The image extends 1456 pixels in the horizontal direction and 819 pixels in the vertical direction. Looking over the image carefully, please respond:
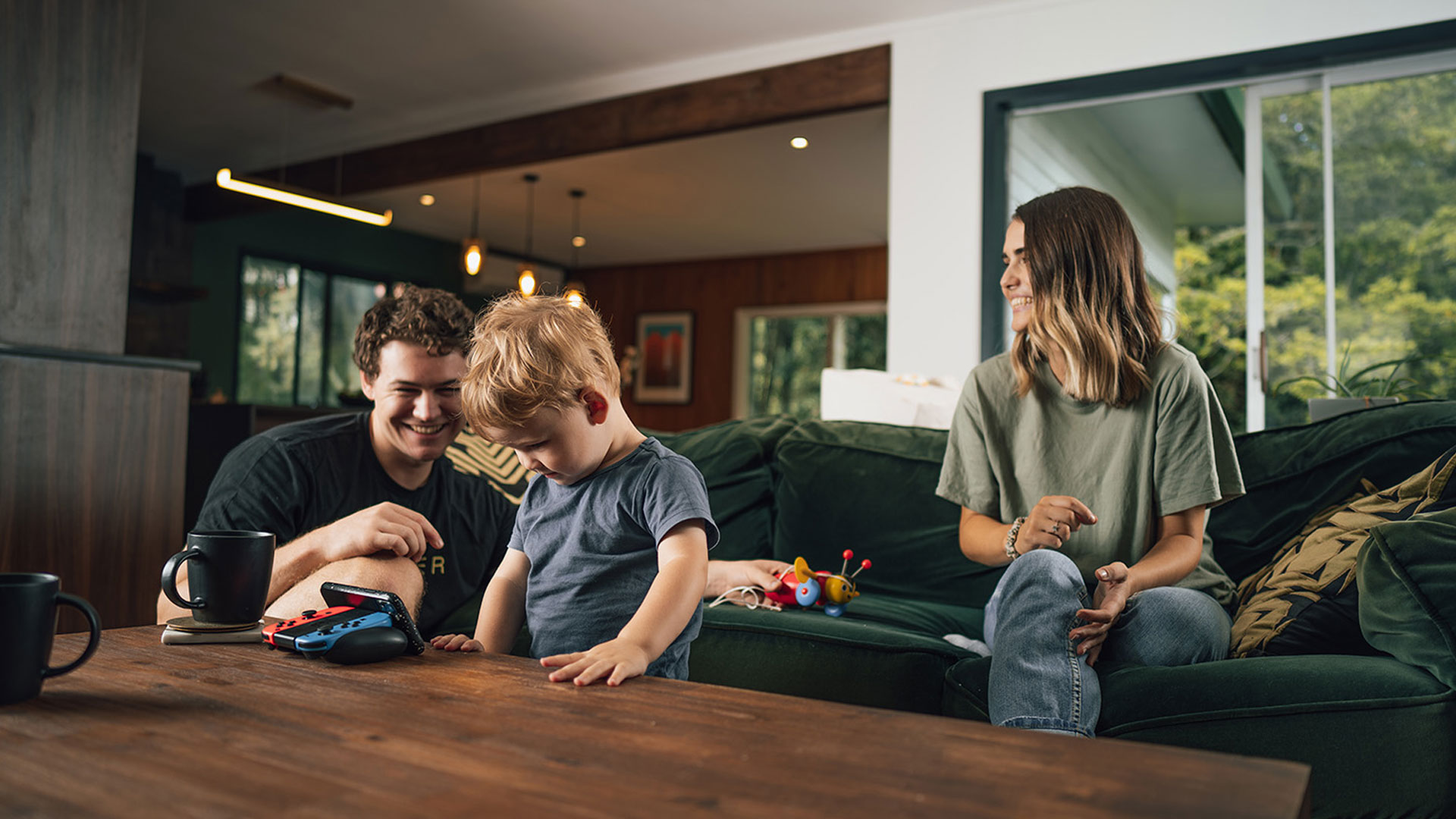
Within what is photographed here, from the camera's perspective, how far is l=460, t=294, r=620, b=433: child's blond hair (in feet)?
3.78

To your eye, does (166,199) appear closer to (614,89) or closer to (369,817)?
(614,89)

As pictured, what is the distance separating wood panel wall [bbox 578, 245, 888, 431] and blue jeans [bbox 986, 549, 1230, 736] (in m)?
6.96

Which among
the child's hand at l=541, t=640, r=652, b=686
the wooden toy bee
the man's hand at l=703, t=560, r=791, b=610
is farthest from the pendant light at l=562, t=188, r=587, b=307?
the child's hand at l=541, t=640, r=652, b=686

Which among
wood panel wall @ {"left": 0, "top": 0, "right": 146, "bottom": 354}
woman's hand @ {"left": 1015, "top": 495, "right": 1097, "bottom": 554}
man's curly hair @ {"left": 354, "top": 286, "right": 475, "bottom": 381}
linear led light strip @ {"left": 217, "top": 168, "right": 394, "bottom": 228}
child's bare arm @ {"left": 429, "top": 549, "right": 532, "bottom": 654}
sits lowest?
child's bare arm @ {"left": 429, "top": 549, "right": 532, "bottom": 654}

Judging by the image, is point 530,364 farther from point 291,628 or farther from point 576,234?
point 576,234

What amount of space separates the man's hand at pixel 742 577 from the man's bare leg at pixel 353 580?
746mm

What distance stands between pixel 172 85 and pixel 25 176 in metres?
3.21

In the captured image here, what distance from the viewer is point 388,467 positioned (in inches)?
66.4

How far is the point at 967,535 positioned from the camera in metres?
1.68

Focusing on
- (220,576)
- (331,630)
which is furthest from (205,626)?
(331,630)

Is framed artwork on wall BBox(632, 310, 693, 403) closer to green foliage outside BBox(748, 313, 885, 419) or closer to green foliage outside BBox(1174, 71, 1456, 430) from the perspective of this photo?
green foliage outside BBox(748, 313, 885, 419)

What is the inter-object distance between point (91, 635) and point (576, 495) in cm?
60

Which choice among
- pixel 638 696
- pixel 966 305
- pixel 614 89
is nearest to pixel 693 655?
pixel 638 696

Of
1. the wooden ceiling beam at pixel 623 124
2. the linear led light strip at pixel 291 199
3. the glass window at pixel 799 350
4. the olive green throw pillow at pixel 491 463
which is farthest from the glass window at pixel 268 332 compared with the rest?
the olive green throw pillow at pixel 491 463
